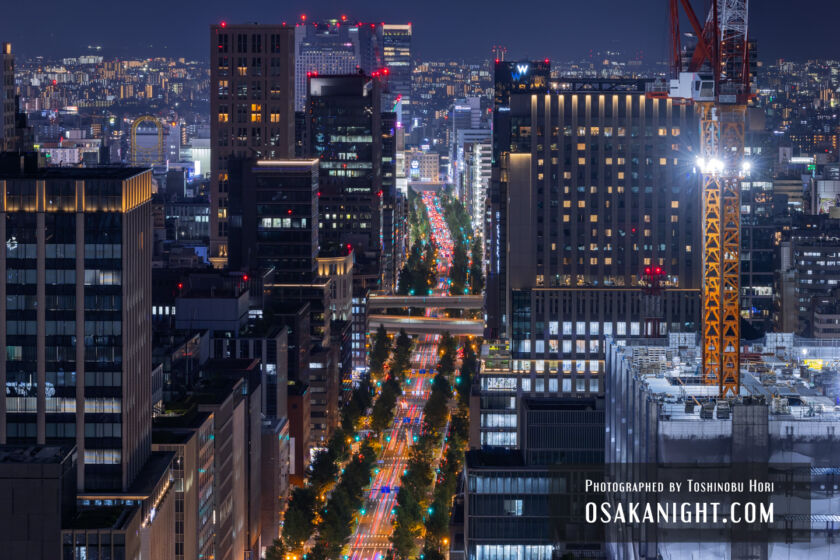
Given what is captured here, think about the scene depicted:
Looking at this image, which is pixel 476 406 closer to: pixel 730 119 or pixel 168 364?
pixel 168 364

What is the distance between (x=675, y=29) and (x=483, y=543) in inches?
1074

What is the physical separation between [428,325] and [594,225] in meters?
63.1

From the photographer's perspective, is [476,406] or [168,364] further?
[476,406]

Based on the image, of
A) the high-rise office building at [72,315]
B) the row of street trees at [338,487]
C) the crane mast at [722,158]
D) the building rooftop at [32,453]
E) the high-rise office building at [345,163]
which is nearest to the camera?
the building rooftop at [32,453]

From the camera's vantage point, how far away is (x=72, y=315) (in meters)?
75.9

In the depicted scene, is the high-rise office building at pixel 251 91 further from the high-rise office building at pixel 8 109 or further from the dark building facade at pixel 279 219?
the high-rise office building at pixel 8 109

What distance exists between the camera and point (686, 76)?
74.9m

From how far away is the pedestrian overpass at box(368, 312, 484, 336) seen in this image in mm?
182375

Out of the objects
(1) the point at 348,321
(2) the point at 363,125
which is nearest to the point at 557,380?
(1) the point at 348,321

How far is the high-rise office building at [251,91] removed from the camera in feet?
546

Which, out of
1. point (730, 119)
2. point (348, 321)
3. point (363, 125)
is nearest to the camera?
point (730, 119)

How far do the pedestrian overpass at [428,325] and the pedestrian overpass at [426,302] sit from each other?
2109 mm

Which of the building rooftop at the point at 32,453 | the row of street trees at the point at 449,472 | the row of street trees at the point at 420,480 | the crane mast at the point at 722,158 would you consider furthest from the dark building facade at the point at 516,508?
the building rooftop at the point at 32,453

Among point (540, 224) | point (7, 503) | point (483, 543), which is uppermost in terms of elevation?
point (540, 224)
